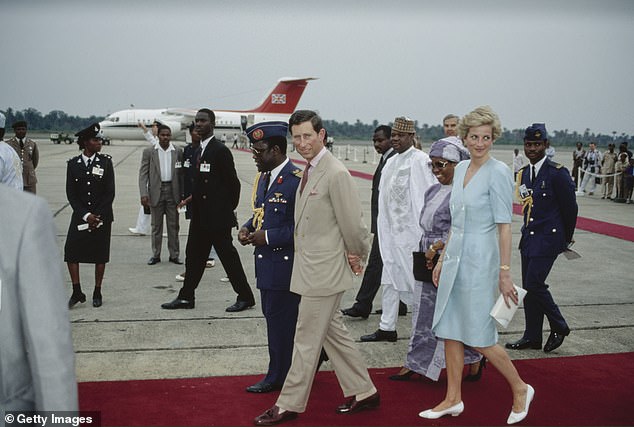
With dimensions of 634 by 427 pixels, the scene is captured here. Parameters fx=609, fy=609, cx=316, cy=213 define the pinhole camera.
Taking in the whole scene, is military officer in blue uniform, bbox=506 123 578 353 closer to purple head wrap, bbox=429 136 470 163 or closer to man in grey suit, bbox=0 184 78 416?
purple head wrap, bbox=429 136 470 163

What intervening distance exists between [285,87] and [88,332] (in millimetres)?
50878

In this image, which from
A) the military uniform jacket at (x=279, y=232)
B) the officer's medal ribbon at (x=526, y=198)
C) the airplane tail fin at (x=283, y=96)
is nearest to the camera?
the military uniform jacket at (x=279, y=232)

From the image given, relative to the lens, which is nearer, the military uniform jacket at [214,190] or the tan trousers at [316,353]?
the tan trousers at [316,353]

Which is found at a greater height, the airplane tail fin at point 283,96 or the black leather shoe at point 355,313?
the airplane tail fin at point 283,96

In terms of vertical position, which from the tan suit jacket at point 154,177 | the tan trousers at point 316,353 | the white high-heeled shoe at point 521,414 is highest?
the tan suit jacket at point 154,177

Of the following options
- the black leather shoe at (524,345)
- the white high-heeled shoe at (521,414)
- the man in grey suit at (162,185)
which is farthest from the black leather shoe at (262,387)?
the man in grey suit at (162,185)

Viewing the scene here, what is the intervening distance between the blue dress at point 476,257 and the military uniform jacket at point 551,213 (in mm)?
1426

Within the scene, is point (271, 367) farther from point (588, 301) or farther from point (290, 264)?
point (588, 301)

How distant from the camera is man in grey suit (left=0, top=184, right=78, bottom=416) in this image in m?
1.37

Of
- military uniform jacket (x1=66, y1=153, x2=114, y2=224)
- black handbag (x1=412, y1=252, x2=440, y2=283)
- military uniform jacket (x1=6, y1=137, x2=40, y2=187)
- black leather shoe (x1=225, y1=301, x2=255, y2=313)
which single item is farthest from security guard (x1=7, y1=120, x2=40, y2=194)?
black handbag (x1=412, y1=252, x2=440, y2=283)

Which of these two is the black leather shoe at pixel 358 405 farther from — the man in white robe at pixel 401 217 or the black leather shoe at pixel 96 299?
the black leather shoe at pixel 96 299

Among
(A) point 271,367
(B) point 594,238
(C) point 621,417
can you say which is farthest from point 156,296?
(B) point 594,238

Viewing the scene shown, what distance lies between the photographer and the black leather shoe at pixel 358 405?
149 inches

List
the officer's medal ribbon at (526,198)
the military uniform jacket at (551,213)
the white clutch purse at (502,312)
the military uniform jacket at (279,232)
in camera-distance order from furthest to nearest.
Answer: the officer's medal ribbon at (526,198)
the military uniform jacket at (551,213)
the military uniform jacket at (279,232)
the white clutch purse at (502,312)
